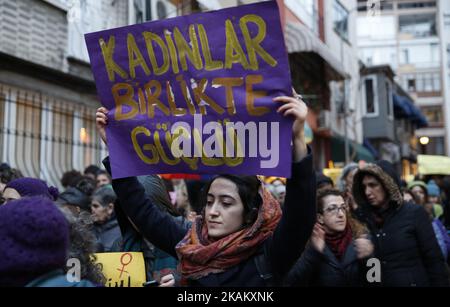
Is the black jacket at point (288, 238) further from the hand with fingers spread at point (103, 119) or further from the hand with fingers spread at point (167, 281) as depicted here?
the hand with fingers spread at point (103, 119)

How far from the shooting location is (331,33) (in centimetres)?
2212

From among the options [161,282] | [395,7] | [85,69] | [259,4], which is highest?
[395,7]

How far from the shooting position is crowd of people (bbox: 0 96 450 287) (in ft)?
7.06

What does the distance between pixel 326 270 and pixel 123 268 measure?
115 cm

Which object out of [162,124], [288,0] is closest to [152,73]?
[162,124]

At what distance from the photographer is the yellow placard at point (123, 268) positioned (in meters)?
3.29

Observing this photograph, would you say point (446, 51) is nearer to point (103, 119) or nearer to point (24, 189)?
point (24, 189)

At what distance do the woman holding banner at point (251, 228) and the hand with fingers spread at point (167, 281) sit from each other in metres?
0.09

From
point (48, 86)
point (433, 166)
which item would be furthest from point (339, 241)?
point (433, 166)

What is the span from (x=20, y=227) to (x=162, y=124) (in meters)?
1.09

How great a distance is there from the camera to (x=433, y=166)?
13758 millimetres

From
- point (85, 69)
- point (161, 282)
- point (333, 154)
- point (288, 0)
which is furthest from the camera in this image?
point (333, 154)

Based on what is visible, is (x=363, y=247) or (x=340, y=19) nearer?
(x=363, y=247)
